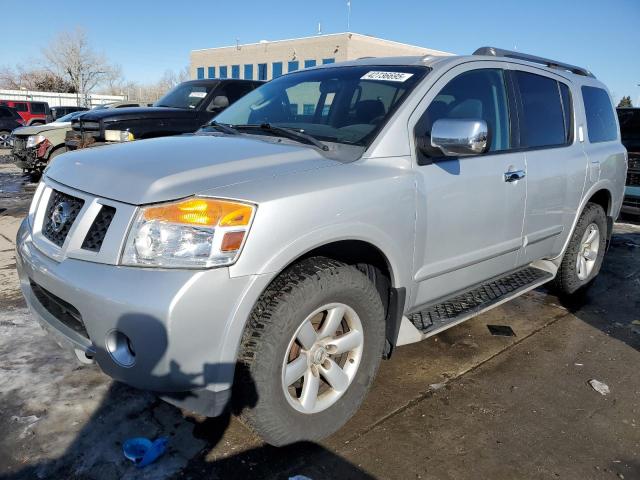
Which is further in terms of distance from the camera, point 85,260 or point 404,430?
point 404,430

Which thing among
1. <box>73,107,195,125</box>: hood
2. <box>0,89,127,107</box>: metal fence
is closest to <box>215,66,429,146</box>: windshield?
<box>73,107,195,125</box>: hood

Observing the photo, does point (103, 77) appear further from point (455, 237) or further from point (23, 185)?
point (455, 237)

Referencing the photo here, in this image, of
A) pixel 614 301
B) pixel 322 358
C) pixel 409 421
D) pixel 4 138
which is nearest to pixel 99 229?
pixel 322 358

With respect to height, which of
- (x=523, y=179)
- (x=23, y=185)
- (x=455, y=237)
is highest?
(x=523, y=179)

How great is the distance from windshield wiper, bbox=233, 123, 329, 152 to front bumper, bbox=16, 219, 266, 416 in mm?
946

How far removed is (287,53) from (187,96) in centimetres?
3325

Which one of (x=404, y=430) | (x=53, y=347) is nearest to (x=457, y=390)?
(x=404, y=430)

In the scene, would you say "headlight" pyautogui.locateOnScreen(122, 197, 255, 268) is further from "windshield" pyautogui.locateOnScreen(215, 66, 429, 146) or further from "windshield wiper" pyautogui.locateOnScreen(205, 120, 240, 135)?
"windshield wiper" pyautogui.locateOnScreen(205, 120, 240, 135)

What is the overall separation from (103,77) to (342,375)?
6792cm

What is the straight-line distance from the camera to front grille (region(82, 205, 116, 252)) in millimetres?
2125

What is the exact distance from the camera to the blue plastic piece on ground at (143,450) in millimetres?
2295

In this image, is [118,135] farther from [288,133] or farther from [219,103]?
[288,133]

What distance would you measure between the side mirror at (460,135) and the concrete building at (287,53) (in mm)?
32089

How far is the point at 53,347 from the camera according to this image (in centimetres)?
336
